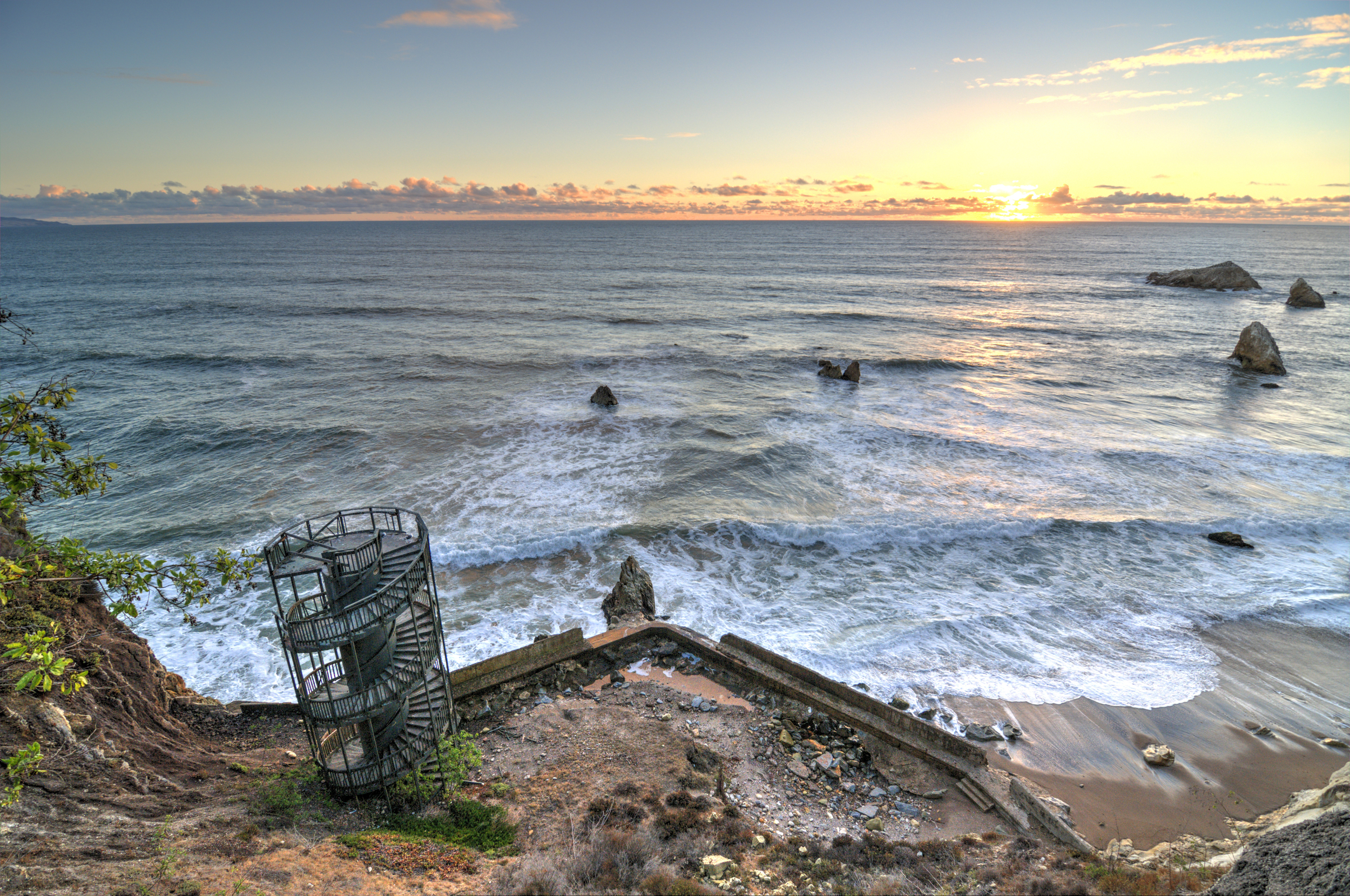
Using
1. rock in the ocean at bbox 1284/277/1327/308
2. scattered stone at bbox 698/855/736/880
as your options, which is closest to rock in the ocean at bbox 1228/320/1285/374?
rock in the ocean at bbox 1284/277/1327/308

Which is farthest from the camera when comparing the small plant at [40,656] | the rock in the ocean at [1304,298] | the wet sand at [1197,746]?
the rock in the ocean at [1304,298]

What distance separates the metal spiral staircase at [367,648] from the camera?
25.2 feet

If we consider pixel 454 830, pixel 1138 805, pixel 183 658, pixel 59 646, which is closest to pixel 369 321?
pixel 183 658

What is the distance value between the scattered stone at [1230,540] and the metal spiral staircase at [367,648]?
21957 mm

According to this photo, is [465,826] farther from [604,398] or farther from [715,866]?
[604,398]

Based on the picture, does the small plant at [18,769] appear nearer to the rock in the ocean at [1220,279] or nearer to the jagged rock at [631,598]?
the jagged rock at [631,598]

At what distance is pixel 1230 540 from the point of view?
18.4 meters

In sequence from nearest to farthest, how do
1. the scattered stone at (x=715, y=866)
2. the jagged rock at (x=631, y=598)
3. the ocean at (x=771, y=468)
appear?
1. the scattered stone at (x=715, y=866)
2. the jagged rock at (x=631, y=598)
3. the ocean at (x=771, y=468)

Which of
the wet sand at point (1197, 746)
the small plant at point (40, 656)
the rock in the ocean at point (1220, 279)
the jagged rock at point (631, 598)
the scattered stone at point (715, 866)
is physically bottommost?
the wet sand at point (1197, 746)

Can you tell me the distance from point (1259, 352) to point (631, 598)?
4561cm

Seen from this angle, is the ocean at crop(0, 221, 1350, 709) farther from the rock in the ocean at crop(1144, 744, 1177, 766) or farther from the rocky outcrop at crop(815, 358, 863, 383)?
the rock in the ocean at crop(1144, 744, 1177, 766)

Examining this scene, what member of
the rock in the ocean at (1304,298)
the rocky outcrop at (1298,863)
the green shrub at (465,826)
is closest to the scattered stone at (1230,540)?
the rocky outcrop at (1298,863)

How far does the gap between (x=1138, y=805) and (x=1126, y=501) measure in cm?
1419

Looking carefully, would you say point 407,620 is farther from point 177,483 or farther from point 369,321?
point 369,321
